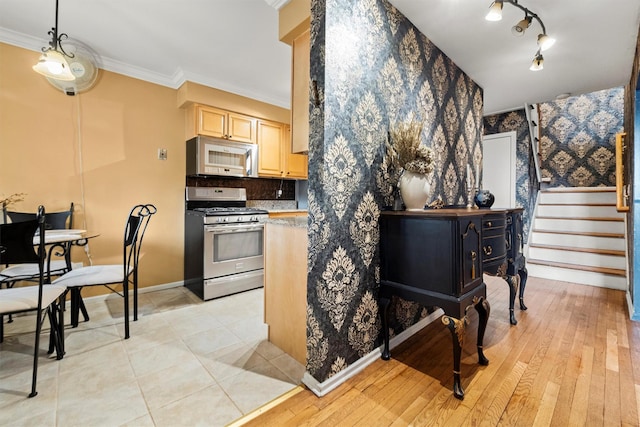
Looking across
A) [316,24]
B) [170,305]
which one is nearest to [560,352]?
[316,24]

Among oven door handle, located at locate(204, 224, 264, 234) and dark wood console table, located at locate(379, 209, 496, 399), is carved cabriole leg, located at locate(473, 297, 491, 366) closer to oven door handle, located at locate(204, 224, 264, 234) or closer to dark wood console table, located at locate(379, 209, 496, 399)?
dark wood console table, located at locate(379, 209, 496, 399)

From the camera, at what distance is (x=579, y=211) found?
445 cm

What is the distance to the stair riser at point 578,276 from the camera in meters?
3.38

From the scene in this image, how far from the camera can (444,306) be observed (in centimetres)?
158

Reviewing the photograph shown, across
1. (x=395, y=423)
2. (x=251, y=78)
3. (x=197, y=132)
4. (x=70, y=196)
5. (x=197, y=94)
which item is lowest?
(x=395, y=423)

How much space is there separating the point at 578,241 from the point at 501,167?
158 cm

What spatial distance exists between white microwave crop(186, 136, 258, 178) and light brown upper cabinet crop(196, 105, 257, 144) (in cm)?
8

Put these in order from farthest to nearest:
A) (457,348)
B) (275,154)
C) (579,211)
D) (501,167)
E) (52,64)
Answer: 1. (501,167)
2. (579,211)
3. (275,154)
4. (52,64)
5. (457,348)

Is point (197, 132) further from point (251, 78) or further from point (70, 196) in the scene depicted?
point (70, 196)

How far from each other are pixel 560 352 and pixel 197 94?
4.21 m

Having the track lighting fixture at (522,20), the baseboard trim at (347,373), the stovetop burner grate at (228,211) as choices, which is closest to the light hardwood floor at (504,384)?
the baseboard trim at (347,373)

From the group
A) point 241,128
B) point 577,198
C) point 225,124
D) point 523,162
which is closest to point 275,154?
point 241,128

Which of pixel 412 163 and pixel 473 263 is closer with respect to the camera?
pixel 473 263

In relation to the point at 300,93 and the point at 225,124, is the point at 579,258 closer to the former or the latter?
the point at 300,93
